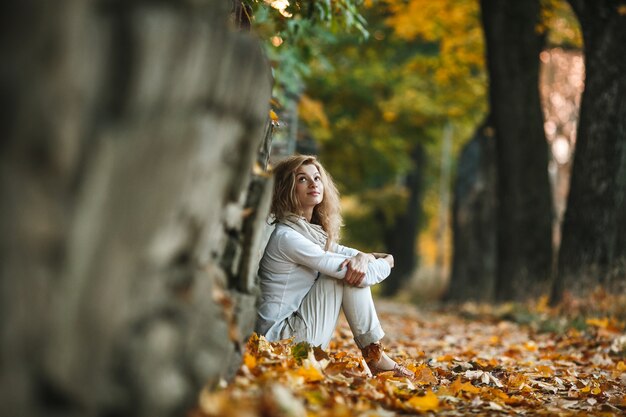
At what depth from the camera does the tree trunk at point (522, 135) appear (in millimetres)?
11312

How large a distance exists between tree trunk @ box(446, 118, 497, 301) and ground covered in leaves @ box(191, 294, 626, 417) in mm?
7227

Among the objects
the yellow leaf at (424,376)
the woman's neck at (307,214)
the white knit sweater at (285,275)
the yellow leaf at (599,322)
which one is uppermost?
the woman's neck at (307,214)

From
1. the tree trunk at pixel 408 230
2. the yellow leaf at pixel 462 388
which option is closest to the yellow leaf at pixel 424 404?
the yellow leaf at pixel 462 388

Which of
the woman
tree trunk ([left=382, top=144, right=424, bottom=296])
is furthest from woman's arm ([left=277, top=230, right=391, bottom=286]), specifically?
tree trunk ([left=382, top=144, right=424, bottom=296])

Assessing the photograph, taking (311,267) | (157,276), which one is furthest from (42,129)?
(311,267)

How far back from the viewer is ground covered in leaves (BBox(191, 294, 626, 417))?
9.85 feet

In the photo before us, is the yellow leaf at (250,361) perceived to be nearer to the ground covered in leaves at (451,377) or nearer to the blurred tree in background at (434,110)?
the ground covered in leaves at (451,377)

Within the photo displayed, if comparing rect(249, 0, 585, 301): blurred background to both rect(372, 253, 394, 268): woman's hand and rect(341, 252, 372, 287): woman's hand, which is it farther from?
rect(341, 252, 372, 287): woman's hand

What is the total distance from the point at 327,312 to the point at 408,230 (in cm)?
1881

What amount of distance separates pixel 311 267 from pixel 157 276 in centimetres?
205

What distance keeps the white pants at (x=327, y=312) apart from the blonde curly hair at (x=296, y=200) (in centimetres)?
31

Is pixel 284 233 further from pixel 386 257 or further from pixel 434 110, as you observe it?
pixel 434 110

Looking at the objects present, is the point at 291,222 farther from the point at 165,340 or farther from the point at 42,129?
the point at 42,129

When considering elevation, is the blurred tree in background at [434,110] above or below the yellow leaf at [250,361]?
above
